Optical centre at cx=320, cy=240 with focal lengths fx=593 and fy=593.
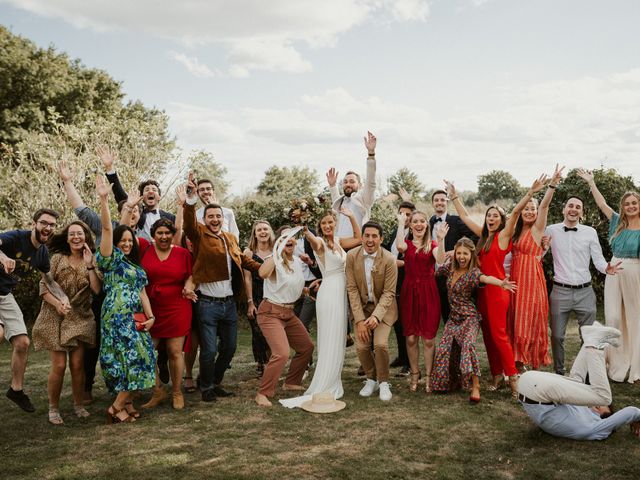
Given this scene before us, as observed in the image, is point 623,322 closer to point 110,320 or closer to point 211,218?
point 211,218

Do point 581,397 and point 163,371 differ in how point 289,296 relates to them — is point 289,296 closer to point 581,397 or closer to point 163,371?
point 163,371

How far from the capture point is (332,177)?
844 cm

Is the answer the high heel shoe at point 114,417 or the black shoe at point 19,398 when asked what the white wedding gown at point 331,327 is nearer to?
the high heel shoe at point 114,417

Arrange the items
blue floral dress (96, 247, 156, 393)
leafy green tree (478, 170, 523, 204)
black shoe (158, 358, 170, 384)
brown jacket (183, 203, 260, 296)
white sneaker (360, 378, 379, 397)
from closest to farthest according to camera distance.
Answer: blue floral dress (96, 247, 156, 393), brown jacket (183, 203, 260, 296), white sneaker (360, 378, 379, 397), black shoe (158, 358, 170, 384), leafy green tree (478, 170, 523, 204)

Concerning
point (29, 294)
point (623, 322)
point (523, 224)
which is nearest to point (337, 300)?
point (523, 224)

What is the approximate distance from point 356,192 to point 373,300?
6.45ft

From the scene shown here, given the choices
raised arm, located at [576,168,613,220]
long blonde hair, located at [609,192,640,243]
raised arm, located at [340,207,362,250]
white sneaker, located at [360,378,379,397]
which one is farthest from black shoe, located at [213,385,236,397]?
raised arm, located at [576,168,613,220]

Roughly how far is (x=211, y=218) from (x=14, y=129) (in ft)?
75.1

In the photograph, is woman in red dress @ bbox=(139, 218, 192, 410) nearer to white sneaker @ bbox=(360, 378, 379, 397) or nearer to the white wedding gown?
the white wedding gown

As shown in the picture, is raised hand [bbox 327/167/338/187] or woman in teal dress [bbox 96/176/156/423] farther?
raised hand [bbox 327/167/338/187]

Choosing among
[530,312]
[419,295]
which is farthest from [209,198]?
[530,312]

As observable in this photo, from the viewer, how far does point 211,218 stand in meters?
6.80

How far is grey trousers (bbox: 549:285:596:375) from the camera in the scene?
7.22 meters

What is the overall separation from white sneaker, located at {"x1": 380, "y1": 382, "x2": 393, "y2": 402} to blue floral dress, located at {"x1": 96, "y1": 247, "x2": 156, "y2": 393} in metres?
2.54
